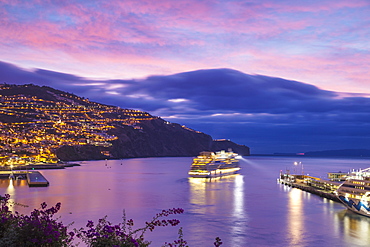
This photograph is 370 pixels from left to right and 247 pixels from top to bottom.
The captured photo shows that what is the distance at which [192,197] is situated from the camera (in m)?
46.8

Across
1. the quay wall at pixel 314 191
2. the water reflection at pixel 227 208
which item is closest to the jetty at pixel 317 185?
the quay wall at pixel 314 191

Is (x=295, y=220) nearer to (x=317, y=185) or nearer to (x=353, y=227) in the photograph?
(x=353, y=227)

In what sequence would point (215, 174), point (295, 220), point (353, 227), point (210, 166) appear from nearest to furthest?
1. point (353, 227)
2. point (295, 220)
3. point (210, 166)
4. point (215, 174)

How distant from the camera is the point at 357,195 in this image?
134ft

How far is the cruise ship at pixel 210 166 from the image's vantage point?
84250mm

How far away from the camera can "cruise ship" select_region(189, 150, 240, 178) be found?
276 feet

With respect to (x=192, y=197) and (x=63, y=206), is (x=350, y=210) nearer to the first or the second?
(x=192, y=197)

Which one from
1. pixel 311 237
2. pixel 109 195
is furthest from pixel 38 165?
pixel 311 237

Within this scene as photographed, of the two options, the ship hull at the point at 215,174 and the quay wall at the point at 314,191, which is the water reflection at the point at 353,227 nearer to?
the quay wall at the point at 314,191

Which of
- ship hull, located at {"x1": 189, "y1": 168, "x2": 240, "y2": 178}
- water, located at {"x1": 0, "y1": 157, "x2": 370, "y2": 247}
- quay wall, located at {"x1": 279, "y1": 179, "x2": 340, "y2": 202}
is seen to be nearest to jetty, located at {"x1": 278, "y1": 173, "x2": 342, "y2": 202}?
quay wall, located at {"x1": 279, "y1": 179, "x2": 340, "y2": 202}

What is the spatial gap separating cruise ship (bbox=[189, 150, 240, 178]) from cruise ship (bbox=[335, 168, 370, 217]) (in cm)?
4091

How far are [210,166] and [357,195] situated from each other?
50.6 meters

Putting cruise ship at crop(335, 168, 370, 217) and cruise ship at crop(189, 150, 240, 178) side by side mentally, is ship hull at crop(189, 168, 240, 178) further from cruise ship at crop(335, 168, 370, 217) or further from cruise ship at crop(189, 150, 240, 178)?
cruise ship at crop(335, 168, 370, 217)

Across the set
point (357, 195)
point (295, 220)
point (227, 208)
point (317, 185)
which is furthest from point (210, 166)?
point (295, 220)
